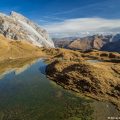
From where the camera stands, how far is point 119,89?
55219 millimetres

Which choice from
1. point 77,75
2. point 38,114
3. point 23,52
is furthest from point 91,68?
point 23,52

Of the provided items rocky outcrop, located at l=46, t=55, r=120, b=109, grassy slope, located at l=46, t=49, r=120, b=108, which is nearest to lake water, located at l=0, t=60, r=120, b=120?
rocky outcrop, located at l=46, t=55, r=120, b=109

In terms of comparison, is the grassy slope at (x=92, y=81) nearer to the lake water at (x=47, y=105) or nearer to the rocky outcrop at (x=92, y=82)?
the rocky outcrop at (x=92, y=82)

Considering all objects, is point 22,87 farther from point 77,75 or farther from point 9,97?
point 77,75

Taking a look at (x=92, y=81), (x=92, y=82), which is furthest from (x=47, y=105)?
(x=92, y=81)

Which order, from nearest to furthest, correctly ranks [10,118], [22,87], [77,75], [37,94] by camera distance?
1. [10,118]
2. [37,94]
3. [22,87]
4. [77,75]

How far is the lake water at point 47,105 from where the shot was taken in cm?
4077

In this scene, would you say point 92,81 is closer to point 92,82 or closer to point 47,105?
point 92,82

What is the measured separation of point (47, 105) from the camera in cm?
4666

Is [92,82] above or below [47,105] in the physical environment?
above

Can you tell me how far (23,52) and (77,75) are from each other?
135648 mm

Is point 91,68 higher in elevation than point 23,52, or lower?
higher

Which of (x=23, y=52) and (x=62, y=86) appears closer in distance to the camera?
(x=62, y=86)

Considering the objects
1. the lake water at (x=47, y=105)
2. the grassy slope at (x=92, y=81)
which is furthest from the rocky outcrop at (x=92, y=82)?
the lake water at (x=47, y=105)
